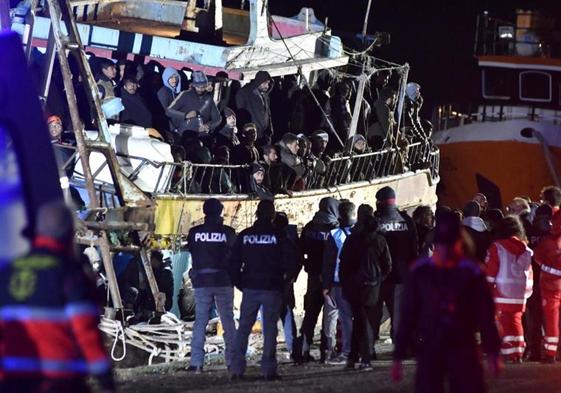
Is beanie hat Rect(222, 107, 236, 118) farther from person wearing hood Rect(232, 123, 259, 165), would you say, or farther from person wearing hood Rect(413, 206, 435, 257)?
person wearing hood Rect(413, 206, 435, 257)

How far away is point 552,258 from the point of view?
16031 millimetres

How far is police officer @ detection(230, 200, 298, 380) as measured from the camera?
14359 millimetres

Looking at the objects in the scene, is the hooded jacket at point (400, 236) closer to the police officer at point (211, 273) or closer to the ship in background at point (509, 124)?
the police officer at point (211, 273)

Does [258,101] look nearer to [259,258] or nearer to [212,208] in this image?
[212,208]

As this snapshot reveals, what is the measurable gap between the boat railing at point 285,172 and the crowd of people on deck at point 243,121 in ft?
0.07

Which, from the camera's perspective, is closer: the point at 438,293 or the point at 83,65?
the point at 438,293

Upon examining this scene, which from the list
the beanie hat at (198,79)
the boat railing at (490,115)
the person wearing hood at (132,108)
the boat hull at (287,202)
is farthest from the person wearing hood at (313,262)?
the boat railing at (490,115)

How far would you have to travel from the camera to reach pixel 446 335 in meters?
9.58

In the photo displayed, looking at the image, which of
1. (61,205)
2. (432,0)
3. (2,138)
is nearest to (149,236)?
(2,138)

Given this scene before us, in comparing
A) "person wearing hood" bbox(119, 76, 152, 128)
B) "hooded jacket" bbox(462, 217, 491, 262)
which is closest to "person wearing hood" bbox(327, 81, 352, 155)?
"person wearing hood" bbox(119, 76, 152, 128)

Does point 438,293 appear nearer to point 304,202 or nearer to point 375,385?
point 375,385

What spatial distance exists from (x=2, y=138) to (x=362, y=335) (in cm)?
667

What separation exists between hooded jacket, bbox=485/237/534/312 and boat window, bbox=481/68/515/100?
15.8m

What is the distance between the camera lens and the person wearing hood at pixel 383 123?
22.5 m
